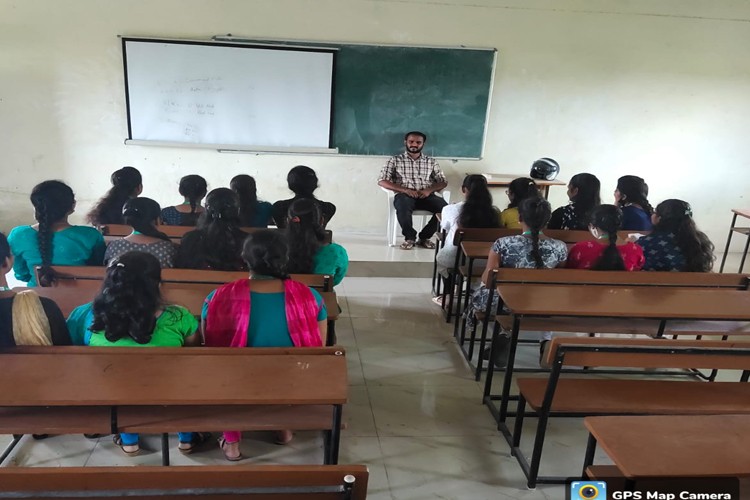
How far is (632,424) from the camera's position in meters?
1.50

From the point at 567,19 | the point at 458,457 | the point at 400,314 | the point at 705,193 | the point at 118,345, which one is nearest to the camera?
the point at 118,345

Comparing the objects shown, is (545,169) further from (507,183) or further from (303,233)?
(303,233)

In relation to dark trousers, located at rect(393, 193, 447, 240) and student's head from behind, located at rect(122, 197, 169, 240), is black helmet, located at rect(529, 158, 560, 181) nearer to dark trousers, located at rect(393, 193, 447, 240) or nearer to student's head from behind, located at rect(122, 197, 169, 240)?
dark trousers, located at rect(393, 193, 447, 240)

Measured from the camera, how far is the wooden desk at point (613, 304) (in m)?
2.36

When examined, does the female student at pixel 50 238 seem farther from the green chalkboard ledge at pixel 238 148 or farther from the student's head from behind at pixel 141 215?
the green chalkboard ledge at pixel 238 148

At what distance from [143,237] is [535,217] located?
1.97m

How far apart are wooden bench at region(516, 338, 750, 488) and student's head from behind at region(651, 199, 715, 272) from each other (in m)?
1.00

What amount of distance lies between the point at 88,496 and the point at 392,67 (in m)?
4.66

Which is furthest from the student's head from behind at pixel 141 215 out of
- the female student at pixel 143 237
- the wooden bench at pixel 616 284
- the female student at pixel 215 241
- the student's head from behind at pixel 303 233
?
the wooden bench at pixel 616 284

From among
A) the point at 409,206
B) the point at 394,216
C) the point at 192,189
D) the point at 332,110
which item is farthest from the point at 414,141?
the point at 192,189

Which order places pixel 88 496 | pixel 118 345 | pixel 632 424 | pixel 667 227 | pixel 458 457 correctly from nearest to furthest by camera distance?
pixel 88 496
pixel 632 424
pixel 118 345
pixel 458 457
pixel 667 227

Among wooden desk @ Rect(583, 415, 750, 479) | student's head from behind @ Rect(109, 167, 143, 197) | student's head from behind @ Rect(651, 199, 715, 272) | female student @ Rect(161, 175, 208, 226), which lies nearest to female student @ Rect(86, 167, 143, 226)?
student's head from behind @ Rect(109, 167, 143, 197)

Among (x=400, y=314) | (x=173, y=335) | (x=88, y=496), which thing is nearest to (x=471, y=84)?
(x=400, y=314)

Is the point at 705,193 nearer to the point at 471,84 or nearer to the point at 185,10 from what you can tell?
the point at 471,84
